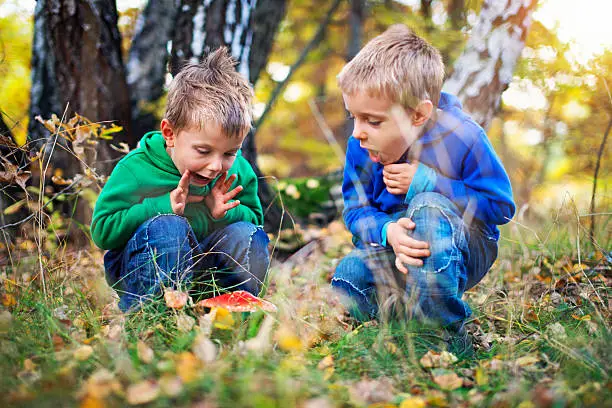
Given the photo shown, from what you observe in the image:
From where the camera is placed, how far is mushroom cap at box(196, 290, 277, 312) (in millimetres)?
2085

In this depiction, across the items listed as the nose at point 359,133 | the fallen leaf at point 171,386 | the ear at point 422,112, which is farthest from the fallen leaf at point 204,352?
the ear at point 422,112

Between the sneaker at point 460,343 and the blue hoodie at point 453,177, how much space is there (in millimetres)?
487

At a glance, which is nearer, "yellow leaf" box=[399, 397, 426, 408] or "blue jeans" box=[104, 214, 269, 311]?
"yellow leaf" box=[399, 397, 426, 408]

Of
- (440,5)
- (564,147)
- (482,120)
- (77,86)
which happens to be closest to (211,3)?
(77,86)

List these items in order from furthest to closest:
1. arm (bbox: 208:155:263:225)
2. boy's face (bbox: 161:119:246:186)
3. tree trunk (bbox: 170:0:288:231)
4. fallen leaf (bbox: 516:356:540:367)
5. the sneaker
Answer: tree trunk (bbox: 170:0:288:231) → arm (bbox: 208:155:263:225) → boy's face (bbox: 161:119:246:186) → the sneaker → fallen leaf (bbox: 516:356:540:367)

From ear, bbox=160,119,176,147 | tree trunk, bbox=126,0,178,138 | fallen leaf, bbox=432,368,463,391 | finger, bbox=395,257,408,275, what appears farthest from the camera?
tree trunk, bbox=126,0,178,138

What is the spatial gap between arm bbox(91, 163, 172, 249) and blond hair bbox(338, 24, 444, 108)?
1.06 meters

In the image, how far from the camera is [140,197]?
256 centimetres

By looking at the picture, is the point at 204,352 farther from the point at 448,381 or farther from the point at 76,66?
the point at 76,66

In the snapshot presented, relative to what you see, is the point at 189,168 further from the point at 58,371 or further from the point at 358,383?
the point at 358,383

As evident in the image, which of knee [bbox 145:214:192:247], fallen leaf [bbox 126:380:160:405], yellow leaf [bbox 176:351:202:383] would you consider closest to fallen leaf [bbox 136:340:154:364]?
yellow leaf [bbox 176:351:202:383]

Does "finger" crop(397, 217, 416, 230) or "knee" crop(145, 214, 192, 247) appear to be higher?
"finger" crop(397, 217, 416, 230)

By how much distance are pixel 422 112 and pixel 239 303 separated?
3.81ft

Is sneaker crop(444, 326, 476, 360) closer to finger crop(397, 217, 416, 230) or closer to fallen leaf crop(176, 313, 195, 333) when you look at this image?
finger crop(397, 217, 416, 230)
